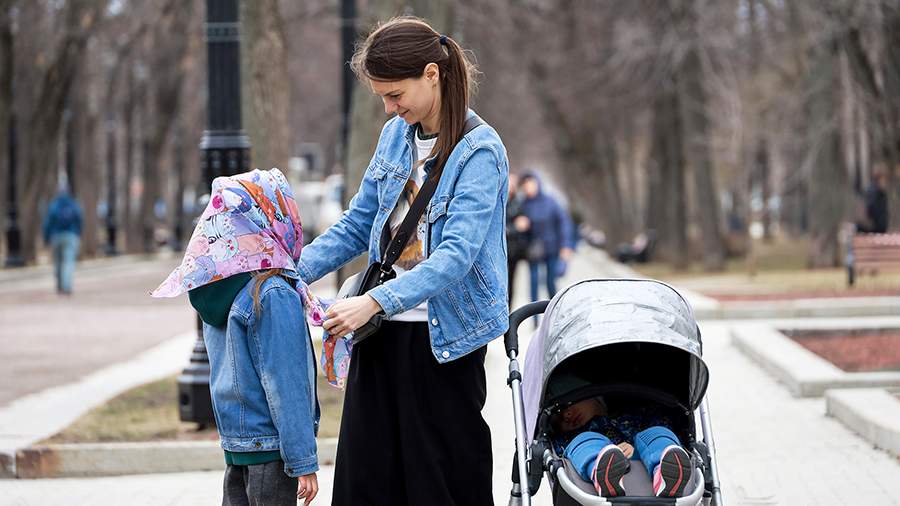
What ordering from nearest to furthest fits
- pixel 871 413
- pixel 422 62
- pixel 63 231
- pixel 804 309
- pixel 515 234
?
pixel 422 62, pixel 871 413, pixel 515 234, pixel 804 309, pixel 63 231

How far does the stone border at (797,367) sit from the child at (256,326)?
6629mm

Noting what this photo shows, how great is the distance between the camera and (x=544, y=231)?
16.3 meters

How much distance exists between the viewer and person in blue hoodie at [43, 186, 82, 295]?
23641 mm

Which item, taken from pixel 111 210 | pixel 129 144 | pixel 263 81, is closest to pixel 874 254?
pixel 263 81

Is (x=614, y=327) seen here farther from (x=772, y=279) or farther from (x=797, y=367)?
(x=772, y=279)

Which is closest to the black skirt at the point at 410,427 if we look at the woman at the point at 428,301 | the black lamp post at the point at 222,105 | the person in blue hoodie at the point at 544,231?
the woman at the point at 428,301

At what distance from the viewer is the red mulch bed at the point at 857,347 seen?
11961 millimetres

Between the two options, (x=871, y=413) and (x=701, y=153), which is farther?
(x=701, y=153)

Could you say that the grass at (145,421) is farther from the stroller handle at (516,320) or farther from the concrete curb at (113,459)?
the stroller handle at (516,320)

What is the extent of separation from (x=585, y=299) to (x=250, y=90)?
294 inches

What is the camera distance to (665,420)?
5156 mm

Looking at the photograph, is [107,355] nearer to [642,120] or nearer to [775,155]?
[775,155]

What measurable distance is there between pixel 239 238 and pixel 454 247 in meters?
0.63

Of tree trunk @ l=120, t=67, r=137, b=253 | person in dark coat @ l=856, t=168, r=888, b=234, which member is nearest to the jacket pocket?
person in dark coat @ l=856, t=168, r=888, b=234
